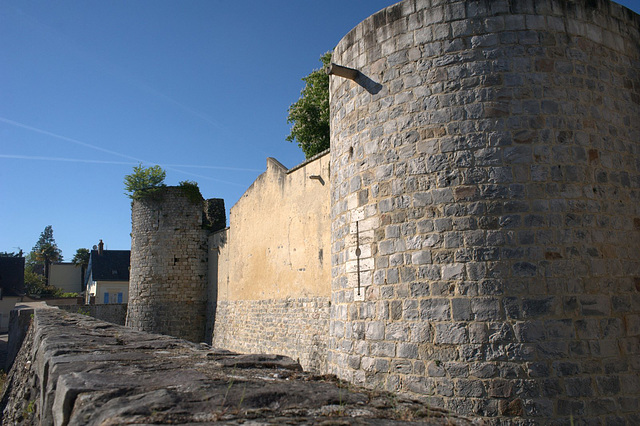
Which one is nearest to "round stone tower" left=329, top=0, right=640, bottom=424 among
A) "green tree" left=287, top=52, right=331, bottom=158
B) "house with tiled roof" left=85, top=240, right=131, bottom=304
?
"green tree" left=287, top=52, right=331, bottom=158

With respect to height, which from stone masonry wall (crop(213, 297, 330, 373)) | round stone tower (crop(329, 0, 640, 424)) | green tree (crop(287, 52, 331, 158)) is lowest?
stone masonry wall (crop(213, 297, 330, 373))

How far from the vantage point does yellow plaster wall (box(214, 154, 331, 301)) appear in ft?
36.0

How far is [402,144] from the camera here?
5746mm

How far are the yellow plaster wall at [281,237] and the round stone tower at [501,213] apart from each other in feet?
15.6

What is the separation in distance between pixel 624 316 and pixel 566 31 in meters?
3.03

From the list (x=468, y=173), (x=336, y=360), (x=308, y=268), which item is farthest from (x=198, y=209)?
(x=468, y=173)

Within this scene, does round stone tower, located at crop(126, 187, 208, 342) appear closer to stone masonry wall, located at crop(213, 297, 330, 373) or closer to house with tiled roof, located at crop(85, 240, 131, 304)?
stone masonry wall, located at crop(213, 297, 330, 373)

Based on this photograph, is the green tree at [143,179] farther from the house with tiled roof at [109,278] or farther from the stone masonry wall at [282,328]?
the house with tiled roof at [109,278]

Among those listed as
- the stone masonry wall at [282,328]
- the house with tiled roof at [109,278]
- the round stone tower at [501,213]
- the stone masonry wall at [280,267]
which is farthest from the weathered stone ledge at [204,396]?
the house with tiled roof at [109,278]

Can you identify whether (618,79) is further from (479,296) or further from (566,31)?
(479,296)

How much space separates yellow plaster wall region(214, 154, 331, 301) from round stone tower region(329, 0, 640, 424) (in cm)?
475

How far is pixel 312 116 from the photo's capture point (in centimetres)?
1931

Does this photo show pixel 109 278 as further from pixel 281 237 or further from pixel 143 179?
pixel 281 237

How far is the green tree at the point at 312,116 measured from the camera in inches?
738
